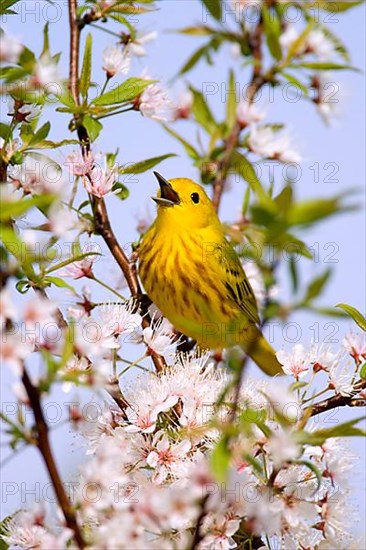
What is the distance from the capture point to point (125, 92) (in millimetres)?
2125

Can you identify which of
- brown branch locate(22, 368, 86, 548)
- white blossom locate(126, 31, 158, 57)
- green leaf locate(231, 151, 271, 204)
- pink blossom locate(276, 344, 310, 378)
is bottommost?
pink blossom locate(276, 344, 310, 378)

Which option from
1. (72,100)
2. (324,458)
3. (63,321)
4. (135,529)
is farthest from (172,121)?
(135,529)

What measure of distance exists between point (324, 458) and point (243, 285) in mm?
2058

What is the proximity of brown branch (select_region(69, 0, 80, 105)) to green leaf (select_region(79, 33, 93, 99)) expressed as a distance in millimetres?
16

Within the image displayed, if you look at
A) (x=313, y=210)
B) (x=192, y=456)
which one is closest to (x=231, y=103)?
(x=313, y=210)

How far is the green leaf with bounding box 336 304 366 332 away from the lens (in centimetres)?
199

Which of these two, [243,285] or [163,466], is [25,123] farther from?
[243,285]

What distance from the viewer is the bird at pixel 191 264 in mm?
3654

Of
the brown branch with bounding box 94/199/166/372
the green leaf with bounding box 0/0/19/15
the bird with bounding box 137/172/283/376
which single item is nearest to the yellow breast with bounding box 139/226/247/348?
the bird with bounding box 137/172/283/376

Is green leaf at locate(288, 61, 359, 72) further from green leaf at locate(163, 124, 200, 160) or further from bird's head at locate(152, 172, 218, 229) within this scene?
bird's head at locate(152, 172, 218, 229)

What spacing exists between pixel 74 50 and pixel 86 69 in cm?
5

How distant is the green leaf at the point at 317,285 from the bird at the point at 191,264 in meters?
2.64

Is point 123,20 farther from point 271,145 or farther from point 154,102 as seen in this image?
point 271,145

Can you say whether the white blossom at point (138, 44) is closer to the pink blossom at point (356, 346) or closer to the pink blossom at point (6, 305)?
the pink blossom at point (356, 346)
